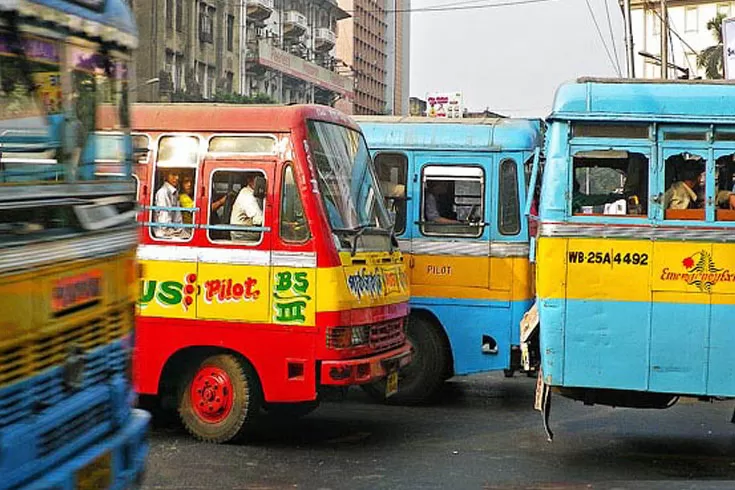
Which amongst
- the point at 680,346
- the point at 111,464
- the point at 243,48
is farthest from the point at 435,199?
Answer: the point at 243,48

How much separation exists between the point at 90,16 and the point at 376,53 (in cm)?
12209

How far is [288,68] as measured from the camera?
79.4 meters

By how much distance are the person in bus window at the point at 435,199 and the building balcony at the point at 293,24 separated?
2828 inches

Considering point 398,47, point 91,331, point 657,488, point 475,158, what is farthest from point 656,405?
point 398,47

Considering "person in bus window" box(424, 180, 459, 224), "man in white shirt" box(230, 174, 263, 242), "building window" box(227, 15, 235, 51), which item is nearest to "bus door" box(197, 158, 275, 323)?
"man in white shirt" box(230, 174, 263, 242)

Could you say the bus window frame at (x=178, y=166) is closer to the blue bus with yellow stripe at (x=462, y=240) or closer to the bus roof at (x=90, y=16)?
the blue bus with yellow stripe at (x=462, y=240)

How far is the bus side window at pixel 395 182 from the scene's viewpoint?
11844 millimetres

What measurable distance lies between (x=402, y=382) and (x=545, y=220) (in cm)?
361

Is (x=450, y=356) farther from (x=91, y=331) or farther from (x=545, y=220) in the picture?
(x=91, y=331)

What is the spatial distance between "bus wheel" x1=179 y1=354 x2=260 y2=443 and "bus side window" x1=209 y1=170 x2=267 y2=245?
1016 mm

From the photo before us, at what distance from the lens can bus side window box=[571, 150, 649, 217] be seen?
28.2 feet

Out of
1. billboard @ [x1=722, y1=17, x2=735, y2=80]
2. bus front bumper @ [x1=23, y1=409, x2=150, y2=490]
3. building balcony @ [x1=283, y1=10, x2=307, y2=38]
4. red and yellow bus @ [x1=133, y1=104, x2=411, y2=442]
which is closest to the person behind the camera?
bus front bumper @ [x1=23, y1=409, x2=150, y2=490]

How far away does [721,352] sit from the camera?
8.49 meters

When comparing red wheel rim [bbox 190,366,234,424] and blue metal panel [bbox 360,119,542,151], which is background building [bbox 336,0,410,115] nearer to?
blue metal panel [bbox 360,119,542,151]
